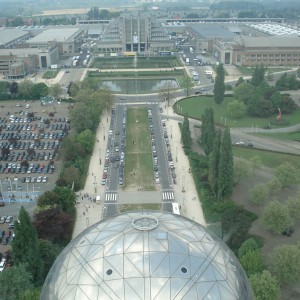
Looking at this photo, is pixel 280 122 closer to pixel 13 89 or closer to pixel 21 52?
pixel 13 89

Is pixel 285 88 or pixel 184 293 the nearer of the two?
pixel 184 293

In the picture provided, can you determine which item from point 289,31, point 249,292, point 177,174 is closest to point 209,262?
point 249,292

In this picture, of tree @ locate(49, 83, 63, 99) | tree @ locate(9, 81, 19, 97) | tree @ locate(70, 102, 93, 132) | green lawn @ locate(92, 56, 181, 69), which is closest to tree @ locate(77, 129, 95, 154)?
tree @ locate(70, 102, 93, 132)

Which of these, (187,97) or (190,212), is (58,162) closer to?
(190,212)

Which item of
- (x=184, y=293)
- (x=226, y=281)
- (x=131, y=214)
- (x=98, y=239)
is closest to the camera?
(x=184, y=293)

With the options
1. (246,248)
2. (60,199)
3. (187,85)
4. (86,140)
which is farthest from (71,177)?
(187,85)

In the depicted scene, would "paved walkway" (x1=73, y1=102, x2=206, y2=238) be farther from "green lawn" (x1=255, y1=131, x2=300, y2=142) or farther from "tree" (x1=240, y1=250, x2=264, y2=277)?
"green lawn" (x1=255, y1=131, x2=300, y2=142)

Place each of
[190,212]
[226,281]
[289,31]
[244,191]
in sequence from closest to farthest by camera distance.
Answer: [226,281] → [190,212] → [244,191] → [289,31]
